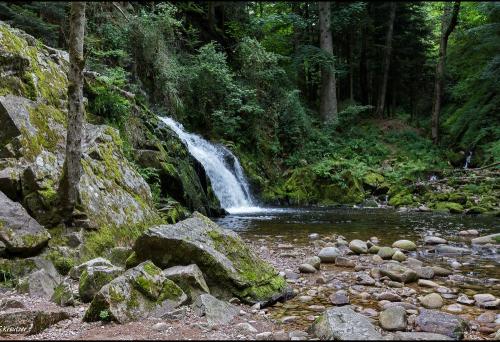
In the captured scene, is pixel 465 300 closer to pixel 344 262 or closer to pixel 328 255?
pixel 344 262

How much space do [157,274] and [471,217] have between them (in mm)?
11567

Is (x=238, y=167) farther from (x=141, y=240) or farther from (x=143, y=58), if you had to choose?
(x=141, y=240)

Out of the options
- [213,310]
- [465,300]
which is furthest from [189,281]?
[465,300]

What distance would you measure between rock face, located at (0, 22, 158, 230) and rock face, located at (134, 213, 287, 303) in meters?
1.55

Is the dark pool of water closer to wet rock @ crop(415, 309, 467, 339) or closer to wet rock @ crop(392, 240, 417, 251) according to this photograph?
wet rock @ crop(392, 240, 417, 251)

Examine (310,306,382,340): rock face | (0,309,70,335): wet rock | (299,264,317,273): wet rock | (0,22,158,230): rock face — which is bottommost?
(299,264,317,273): wet rock

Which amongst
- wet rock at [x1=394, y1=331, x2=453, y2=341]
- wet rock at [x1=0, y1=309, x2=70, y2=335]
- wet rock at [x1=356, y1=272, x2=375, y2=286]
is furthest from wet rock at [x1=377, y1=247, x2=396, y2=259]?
wet rock at [x1=0, y1=309, x2=70, y2=335]

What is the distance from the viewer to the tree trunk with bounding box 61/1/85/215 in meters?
5.55

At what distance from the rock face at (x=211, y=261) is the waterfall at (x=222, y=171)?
918 cm

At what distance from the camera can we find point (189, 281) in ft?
15.0

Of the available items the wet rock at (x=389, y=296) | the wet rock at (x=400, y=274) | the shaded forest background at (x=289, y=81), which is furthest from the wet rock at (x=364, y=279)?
the shaded forest background at (x=289, y=81)

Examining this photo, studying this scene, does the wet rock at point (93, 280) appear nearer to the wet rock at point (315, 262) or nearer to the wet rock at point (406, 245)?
the wet rock at point (315, 262)

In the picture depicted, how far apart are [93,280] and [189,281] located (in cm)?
101

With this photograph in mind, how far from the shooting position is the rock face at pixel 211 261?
498cm
